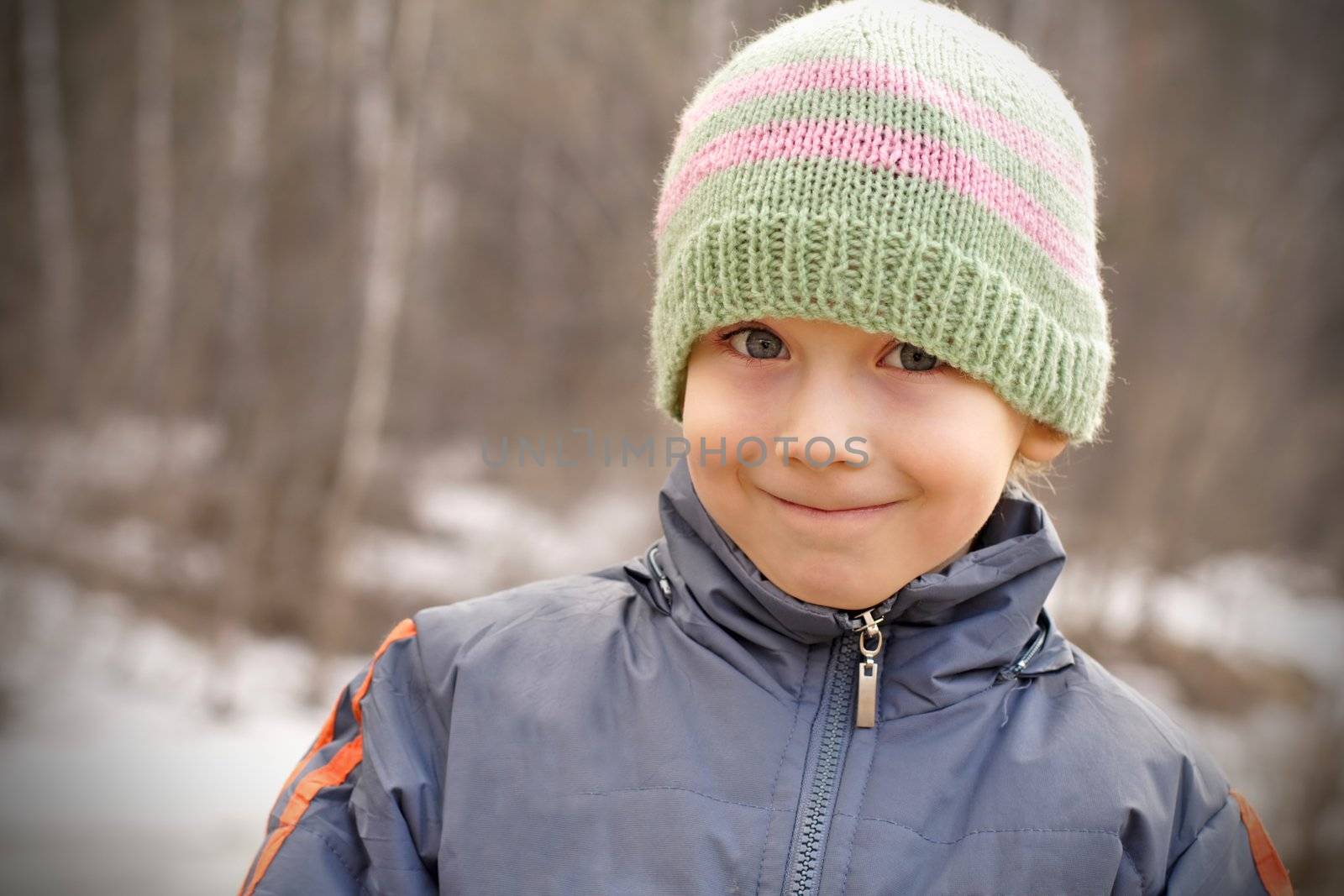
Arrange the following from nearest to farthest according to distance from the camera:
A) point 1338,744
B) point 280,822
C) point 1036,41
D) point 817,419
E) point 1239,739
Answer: point 817,419 < point 280,822 < point 1338,744 < point 1239,739 < point 1036,41

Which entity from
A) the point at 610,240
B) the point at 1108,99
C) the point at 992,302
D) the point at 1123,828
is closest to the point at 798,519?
the point at 992,302

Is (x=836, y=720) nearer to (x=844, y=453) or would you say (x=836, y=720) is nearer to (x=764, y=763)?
(x=764, y=763)

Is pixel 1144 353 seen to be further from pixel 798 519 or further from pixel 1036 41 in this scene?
pixel 798 519

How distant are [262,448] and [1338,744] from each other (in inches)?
143

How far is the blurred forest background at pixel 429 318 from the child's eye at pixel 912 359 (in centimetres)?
276

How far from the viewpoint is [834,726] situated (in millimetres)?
1130

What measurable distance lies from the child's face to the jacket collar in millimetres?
24

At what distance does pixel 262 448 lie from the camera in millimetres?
3709

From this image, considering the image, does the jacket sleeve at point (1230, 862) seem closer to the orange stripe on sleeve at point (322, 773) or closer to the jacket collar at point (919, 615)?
the jacket collar at point (919, 615)

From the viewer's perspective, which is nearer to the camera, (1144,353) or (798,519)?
(798,519)

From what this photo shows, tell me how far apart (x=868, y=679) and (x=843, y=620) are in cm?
7

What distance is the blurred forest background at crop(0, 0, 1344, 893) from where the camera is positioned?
363 cm

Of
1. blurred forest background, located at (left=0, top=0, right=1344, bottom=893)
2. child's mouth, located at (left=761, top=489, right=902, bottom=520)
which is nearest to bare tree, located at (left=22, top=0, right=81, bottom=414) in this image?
blurred forest background, located at (left=0, top=0, right=1344, bottom=893)

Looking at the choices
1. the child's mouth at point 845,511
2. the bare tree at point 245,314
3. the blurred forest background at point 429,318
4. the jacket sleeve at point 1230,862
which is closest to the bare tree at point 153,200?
the blurred forest background at point 429,318
